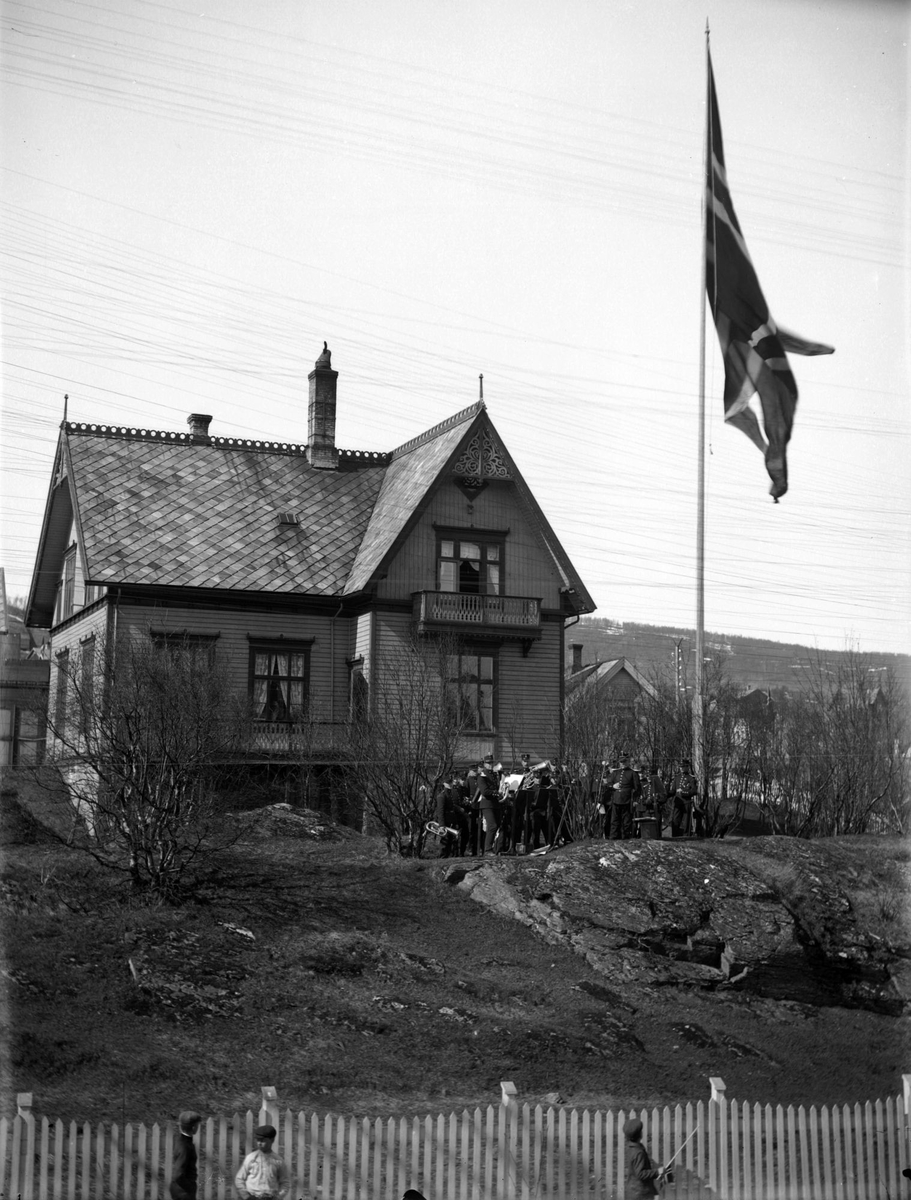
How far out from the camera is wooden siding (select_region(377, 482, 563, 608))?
3164 centimetres

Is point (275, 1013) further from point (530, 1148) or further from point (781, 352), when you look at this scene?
point (781, 352)

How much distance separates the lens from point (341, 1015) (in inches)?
601

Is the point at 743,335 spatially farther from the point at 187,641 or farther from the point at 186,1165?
the point at 186,1165

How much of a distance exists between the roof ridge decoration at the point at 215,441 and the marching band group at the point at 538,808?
1392cm

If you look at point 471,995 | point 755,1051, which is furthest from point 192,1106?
point 755,1051

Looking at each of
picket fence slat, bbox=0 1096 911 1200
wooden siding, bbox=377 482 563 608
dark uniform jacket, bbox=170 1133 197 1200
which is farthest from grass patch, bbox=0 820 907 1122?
wooden siding, bbox=377 482 563 608

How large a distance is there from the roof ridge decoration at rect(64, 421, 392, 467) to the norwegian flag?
16.0m

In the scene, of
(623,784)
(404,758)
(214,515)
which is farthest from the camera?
(214,515)

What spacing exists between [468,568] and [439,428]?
13.5 feet

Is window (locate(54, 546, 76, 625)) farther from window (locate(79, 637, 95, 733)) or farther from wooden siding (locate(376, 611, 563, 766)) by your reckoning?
window (locate(79, 637, 95, 733))

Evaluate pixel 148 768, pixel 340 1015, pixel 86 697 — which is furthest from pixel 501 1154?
pixel 86 697

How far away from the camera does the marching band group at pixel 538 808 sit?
22.5m

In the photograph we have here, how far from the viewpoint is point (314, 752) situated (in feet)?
92.7

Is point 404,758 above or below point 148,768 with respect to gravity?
below
